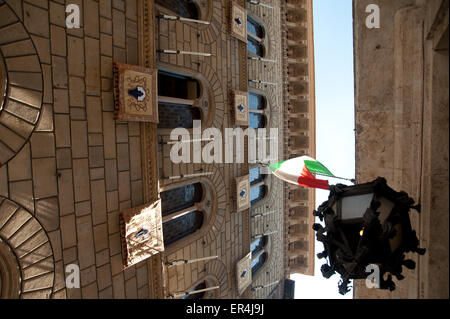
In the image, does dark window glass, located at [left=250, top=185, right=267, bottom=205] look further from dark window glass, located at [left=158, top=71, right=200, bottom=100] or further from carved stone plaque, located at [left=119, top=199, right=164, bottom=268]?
carved stone plaque, located at [left=119, top=199, right=164, bottom=268]

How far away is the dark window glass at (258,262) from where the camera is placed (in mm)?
14906

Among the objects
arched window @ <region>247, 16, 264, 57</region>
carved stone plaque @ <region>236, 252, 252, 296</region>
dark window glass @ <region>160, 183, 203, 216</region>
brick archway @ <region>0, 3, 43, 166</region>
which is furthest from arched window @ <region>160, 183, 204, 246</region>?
arched window @ <region>247, 16, 264, 57</region>

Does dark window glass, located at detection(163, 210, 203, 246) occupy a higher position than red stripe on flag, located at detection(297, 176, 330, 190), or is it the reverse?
red stripe on flag, located at detection(297, 176, 330, 190)

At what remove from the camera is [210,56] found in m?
10.5

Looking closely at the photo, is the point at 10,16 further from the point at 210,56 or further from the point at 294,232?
the point at 294,232

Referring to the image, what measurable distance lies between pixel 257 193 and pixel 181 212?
6246 mm

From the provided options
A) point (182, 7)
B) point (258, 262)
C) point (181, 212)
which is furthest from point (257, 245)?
point (182, 7)

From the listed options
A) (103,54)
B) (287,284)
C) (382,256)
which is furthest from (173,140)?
(287,284)

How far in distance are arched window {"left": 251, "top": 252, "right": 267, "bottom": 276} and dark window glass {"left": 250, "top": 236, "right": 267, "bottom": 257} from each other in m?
0.37

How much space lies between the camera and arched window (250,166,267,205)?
14.4 metres

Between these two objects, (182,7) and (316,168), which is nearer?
(316,168)

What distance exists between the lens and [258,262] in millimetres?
15500

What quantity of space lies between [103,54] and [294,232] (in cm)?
1515

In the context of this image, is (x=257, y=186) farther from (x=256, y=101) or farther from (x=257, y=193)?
(x=256, y=101)
